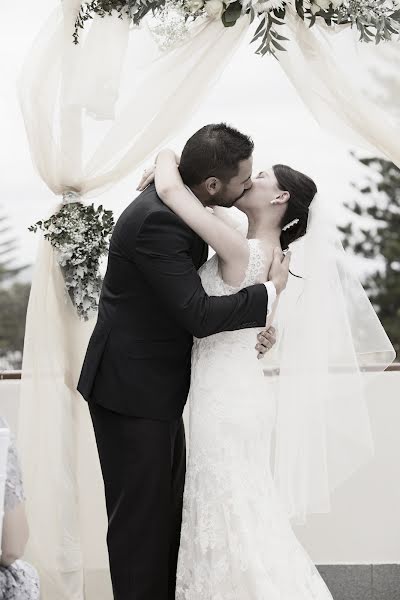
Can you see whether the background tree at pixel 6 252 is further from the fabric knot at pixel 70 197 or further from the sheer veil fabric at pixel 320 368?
the sheer veil fabric at pixel 320 368

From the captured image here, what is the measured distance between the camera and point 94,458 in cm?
339

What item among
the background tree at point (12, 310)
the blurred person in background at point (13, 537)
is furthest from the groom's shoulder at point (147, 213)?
the background tree at point (12, 310)

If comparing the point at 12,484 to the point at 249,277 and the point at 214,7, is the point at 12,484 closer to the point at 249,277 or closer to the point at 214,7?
the point at 249,277

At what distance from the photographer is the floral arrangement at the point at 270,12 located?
2.96 m

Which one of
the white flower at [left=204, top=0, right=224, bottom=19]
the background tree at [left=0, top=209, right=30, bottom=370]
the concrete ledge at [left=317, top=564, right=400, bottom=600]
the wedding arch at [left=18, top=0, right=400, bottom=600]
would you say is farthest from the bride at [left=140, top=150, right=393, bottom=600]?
the background tree at [left=0, top=209, right=30, bottom=370]

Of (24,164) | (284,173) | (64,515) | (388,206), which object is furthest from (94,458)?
(388,206)

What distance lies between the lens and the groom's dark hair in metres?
2.58

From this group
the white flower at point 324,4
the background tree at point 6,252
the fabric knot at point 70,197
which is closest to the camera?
the white flower at point 324,4

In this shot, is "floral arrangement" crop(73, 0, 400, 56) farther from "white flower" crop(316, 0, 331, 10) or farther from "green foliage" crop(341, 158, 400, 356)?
"green foliage" crop(341, 158, 400, 356)

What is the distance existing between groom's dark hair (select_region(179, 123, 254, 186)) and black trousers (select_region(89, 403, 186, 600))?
0.72m

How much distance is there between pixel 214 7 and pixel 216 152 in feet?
2.10

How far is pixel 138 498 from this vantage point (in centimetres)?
268

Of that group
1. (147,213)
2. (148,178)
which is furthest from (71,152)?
(147,213)

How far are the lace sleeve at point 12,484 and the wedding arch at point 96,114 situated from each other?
1.30 metres
